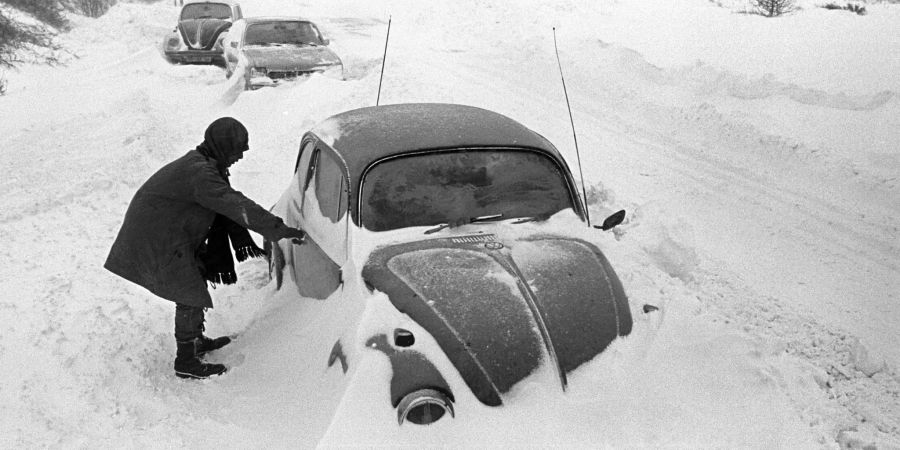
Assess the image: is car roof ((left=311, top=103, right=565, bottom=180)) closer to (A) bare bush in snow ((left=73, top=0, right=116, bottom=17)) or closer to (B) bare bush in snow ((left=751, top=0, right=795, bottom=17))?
(B) bare bush in snow ((left=751, top=0, right=795, bottom=17))

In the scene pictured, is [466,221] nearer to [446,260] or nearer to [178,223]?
[446,260]

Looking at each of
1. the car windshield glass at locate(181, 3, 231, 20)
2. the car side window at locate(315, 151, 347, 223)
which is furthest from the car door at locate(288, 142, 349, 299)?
the car windshield glass at locate(181, 3, 231, 20)

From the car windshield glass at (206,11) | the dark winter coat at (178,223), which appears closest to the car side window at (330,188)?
the dark winter coat at (178,223)

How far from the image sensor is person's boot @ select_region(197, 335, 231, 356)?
4473 millimetres

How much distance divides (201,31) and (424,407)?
53.2 feet

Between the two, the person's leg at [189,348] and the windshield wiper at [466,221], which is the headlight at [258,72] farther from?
the windshield wiper at [466,221]

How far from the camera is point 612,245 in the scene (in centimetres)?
441

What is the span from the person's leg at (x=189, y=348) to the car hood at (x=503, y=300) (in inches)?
55.5

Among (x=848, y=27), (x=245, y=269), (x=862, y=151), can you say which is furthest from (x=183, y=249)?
(x=848, y=27)

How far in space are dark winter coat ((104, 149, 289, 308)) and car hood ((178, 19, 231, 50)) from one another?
45.3 ft

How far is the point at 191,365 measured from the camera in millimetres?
4277

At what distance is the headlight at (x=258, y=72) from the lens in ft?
38.2

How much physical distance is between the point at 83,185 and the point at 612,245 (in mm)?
6441

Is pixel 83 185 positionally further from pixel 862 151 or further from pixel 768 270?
pixel 862 151
